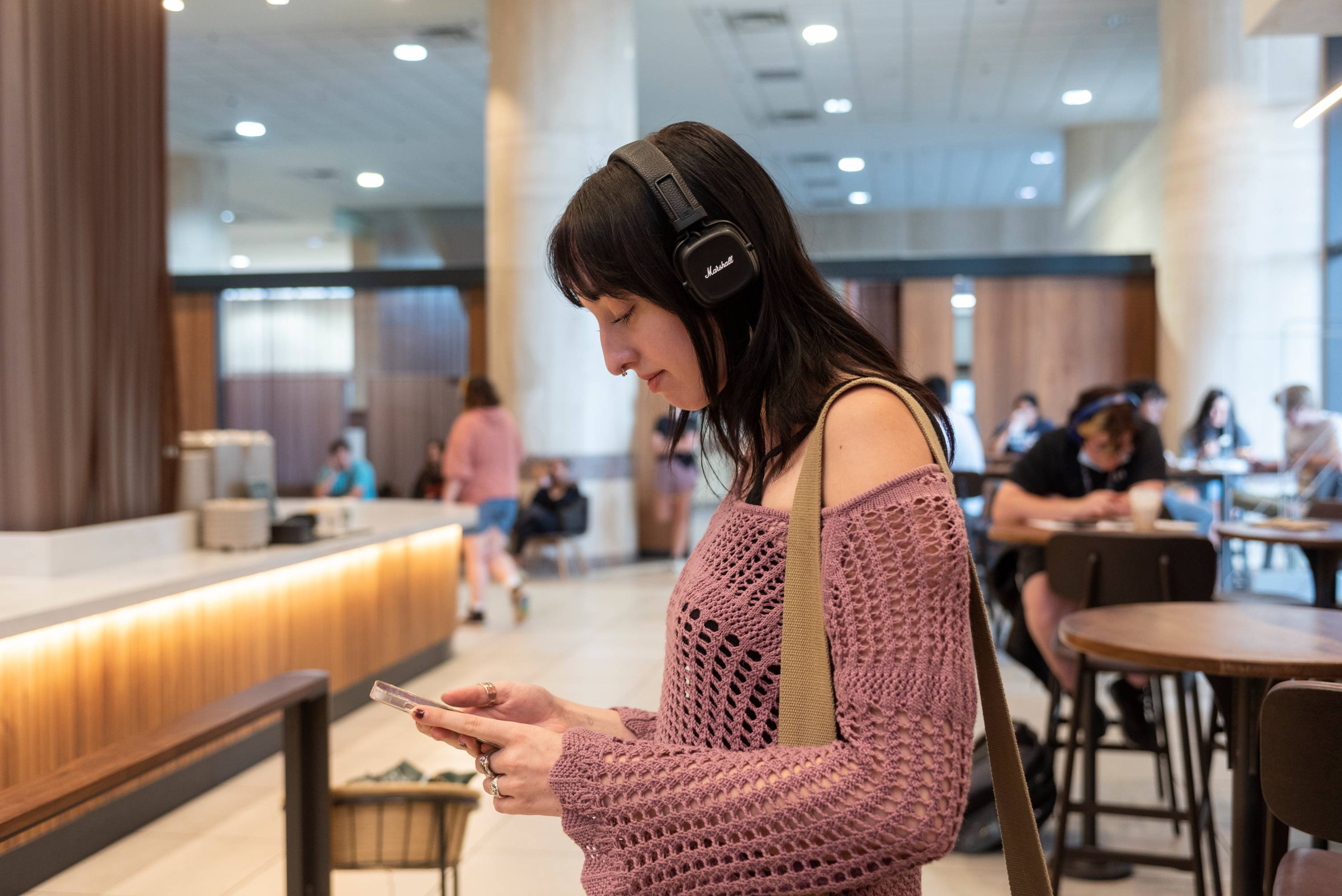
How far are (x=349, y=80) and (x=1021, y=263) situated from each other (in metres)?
7.65

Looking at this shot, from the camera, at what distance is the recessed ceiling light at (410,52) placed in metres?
11.1

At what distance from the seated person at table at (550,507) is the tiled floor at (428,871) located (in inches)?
127

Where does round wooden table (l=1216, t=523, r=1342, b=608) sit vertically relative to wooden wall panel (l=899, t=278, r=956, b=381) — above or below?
below

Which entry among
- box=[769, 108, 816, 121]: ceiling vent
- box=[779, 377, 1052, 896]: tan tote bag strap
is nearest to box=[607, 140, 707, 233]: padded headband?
box=[779, 377, 1052, 896]: tan tote bag strap

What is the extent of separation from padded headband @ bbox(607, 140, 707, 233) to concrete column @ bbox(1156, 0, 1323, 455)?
32.8 feet

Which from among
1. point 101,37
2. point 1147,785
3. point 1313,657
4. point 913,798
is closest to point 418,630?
point 101,37

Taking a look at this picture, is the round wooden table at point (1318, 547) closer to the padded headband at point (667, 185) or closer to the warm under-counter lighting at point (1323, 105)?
the warm under-counter lighting at point (1323, 105)

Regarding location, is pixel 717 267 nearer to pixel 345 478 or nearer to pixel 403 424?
pixel 345 478

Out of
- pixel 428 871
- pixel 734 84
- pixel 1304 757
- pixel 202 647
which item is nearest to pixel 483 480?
pixel 202 647

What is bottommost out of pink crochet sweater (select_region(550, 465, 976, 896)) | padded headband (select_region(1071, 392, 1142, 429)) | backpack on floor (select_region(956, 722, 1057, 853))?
backpack on floor (select_region(956, 722, 1057, 853))

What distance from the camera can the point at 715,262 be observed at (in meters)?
0.94

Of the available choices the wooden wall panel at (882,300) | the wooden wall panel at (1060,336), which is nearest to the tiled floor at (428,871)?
the wooden wall panel at (1060,336)

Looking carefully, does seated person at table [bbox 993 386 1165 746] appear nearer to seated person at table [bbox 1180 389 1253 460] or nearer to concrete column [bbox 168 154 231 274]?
seated person at table [bbox 1180 389 1253 460]

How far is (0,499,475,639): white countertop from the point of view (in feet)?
10.0
